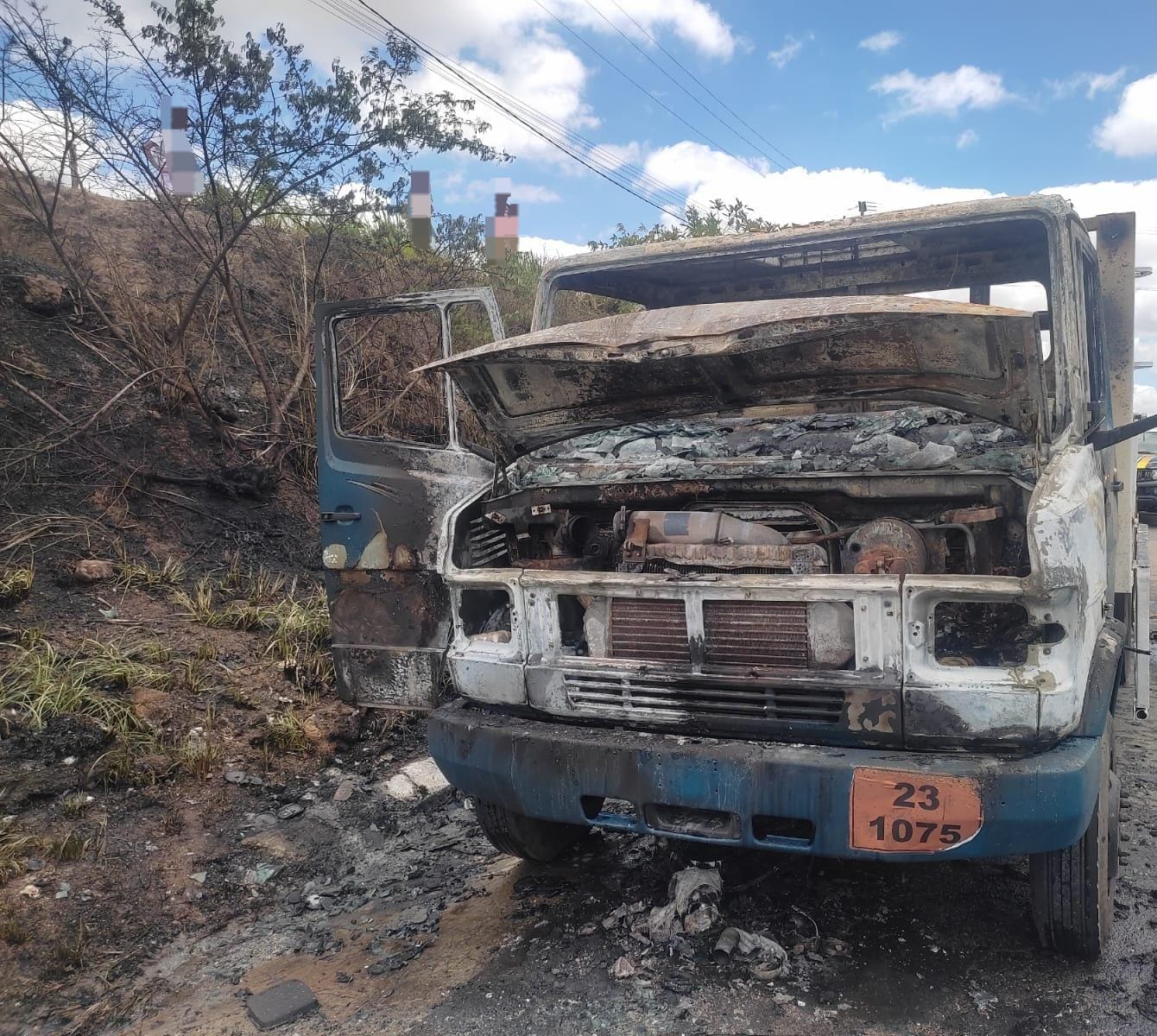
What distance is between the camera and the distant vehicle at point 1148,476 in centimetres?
1345

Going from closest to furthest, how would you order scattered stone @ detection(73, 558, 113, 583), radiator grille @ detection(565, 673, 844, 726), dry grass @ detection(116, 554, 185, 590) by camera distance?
radiator grille @ detection(565, 673, 844, 726) < scattered stone @ detection(73, 558, 113, 583) < dry grass @ detection(116, 554, 185, 590)

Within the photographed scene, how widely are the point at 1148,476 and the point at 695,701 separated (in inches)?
547

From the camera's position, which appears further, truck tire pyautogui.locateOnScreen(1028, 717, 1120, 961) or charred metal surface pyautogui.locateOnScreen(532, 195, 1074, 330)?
charred metal surface pyautogui.locateOnScreen(532, 195, 1074, 330)

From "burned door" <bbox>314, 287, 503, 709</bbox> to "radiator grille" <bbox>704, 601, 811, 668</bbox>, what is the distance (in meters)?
1.43

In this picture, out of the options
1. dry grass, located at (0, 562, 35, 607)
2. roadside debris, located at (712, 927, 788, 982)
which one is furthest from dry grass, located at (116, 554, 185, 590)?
roadside debris, located at (712, 927, 788, 982)

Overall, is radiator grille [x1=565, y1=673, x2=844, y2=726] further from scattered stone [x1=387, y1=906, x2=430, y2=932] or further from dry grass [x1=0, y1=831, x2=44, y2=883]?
dry grass [x1=0, y1=831, x2=44, y2=883]

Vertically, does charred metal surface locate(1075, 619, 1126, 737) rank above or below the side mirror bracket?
below

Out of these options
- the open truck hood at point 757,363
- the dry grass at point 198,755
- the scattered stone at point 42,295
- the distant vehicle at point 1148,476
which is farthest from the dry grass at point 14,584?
the distant vehicle at point 1148,476

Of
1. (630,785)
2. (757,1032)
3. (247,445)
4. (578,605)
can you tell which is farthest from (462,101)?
(757,1032)

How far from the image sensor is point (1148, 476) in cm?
1368

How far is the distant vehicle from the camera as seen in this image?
1345 cm

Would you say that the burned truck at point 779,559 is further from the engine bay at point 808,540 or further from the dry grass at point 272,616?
the dry grass at point 272,616

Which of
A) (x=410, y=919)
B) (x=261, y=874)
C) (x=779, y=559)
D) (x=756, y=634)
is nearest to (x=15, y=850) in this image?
(x=261, y=874)

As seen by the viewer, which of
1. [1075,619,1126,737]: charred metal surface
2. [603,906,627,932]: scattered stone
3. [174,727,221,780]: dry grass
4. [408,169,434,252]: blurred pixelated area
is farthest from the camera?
[408,169,434,252]: blurred pixelated area
